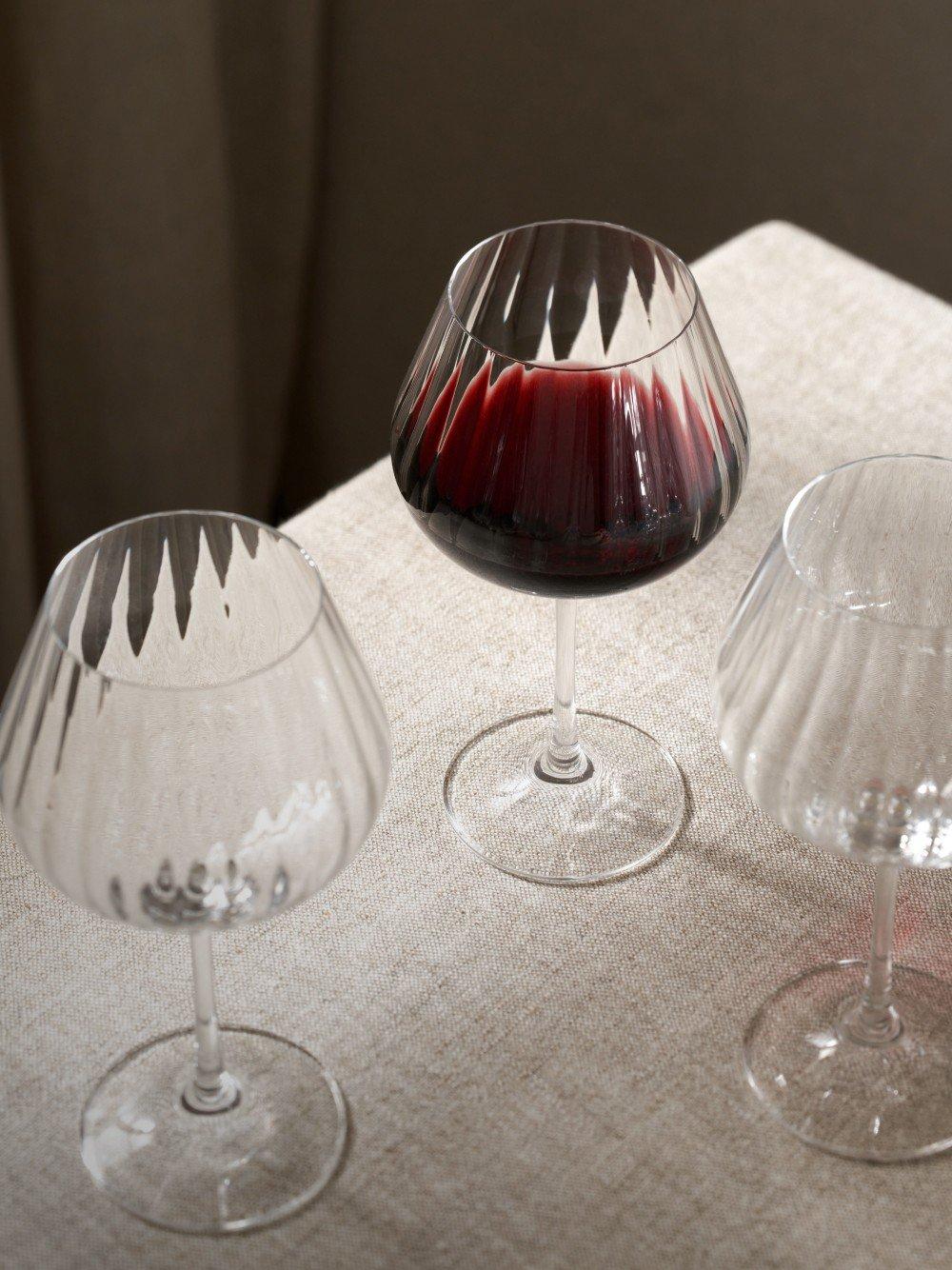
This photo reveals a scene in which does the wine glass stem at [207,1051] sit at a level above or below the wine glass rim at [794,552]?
below

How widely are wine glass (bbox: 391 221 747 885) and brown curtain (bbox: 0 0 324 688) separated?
2.85 feet

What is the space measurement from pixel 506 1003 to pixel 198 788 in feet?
0.65

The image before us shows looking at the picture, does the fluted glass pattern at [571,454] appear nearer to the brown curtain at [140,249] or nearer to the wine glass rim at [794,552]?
the wine glass rim at [794,552]

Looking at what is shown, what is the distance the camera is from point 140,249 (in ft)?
5.12

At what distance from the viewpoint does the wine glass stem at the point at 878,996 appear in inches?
21.6

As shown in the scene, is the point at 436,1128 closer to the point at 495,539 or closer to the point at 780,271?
the point at 495,539

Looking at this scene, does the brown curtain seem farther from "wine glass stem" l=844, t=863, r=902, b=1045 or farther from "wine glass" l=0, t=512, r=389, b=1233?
"wine glass stem" l=844, t=863, r=902, b=1045

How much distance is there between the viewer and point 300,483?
208 cm

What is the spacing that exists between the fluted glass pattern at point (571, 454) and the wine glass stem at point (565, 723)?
0.04 m

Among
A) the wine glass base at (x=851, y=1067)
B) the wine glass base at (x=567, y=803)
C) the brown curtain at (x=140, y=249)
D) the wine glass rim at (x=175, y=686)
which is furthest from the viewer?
the brown curtain at (x=140, y=249)

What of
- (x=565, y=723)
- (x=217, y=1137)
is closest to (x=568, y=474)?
(x=565, y=723)

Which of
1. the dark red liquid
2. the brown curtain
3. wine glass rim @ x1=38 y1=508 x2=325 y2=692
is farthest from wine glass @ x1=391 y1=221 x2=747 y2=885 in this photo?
the brown curtain

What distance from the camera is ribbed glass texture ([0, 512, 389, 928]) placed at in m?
0.44

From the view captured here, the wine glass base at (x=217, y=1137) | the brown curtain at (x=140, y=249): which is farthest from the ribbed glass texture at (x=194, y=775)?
the brown curtain at (x=140, y=249)
